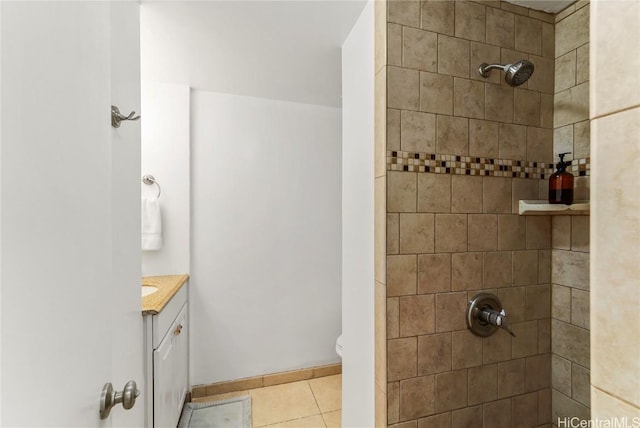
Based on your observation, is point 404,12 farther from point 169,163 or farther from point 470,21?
point 169,163

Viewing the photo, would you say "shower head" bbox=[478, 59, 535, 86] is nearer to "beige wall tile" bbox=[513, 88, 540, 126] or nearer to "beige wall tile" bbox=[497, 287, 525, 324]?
"beige wall tile" bbox=[513, 88, 540, 126]

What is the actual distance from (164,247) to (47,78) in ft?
5.87

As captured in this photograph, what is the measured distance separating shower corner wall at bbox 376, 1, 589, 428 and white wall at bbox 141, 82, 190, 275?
5.03 feet

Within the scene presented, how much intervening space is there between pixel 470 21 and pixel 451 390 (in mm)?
1540

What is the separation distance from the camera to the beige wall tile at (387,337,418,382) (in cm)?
116

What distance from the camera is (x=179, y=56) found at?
1.73 m

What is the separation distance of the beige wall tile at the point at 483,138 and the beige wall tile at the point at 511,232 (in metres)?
0.29

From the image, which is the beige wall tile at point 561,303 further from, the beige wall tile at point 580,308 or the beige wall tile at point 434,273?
the beige wall tile at point 434,273

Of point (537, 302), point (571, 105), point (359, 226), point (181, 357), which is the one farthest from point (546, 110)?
point (181, 357)

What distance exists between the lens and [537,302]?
1396mm

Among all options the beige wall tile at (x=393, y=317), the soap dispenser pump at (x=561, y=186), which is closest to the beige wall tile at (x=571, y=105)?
the soap dispenser pump at (x=561, y=186)


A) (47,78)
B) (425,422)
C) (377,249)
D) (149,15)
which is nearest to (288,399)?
(425,422)

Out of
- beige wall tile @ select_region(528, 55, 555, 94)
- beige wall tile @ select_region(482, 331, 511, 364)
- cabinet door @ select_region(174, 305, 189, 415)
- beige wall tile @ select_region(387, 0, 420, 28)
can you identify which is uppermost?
beige wall tile @ select_region(387, 0, 420, 28)

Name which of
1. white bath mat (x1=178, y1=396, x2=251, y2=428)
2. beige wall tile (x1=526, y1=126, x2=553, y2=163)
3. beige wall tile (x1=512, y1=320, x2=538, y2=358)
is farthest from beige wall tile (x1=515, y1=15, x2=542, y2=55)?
white bath mat (x1=178, y1=396, x2=251, y2=428)
